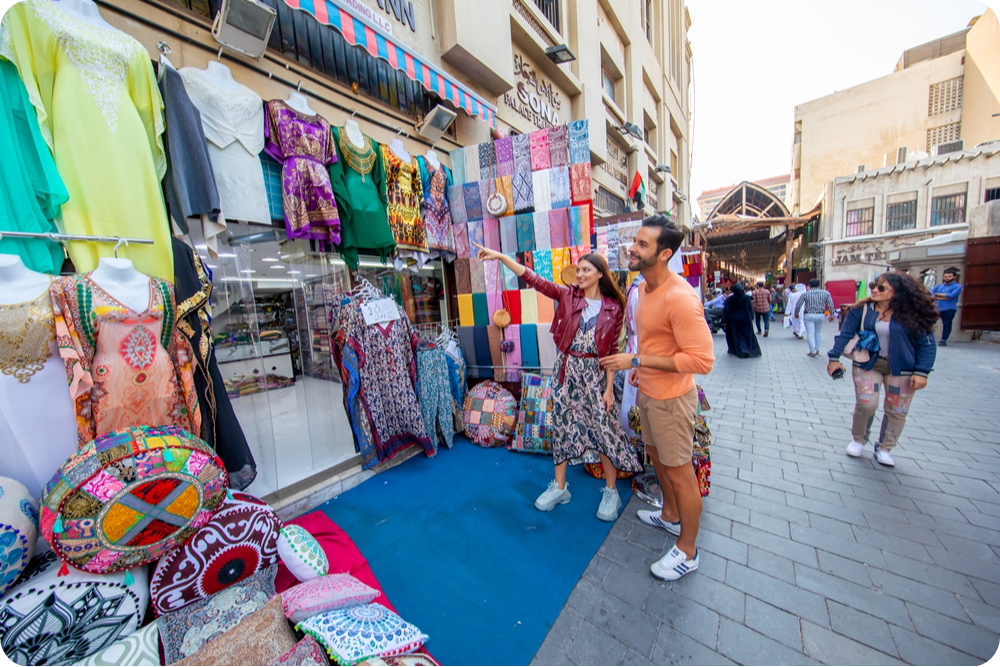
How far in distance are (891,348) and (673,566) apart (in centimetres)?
252

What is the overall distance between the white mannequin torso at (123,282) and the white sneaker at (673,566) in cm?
296

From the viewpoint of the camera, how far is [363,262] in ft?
10.9

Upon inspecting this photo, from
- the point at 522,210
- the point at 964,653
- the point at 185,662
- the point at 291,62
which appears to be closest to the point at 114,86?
the point at 291,62

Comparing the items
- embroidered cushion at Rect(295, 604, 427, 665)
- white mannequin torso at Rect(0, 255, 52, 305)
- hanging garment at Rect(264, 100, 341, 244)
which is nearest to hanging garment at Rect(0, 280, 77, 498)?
white mannequin torso at Rect(0, 255, 52, 305)

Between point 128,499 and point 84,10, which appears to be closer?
point 128,499

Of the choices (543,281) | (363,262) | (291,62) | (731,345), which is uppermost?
(291,62)

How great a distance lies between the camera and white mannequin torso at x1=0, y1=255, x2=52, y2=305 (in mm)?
1489

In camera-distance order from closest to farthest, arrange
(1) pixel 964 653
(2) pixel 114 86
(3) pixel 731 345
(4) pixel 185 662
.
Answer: (4) pixel 185 662 < (1) pixel 964 653 < (2) pixel 114 86 < (3) pixel 731 345

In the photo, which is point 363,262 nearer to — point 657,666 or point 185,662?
point 185,662

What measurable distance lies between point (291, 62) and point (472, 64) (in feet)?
7.15

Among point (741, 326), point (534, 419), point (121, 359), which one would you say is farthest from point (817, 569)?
point (741, 326)

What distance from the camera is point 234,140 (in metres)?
2.24


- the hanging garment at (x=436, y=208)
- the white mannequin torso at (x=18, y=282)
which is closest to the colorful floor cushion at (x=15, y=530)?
the white mannequin torso at (x=18, y=282)

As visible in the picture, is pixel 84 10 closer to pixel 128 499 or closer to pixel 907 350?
pixel 128 499
